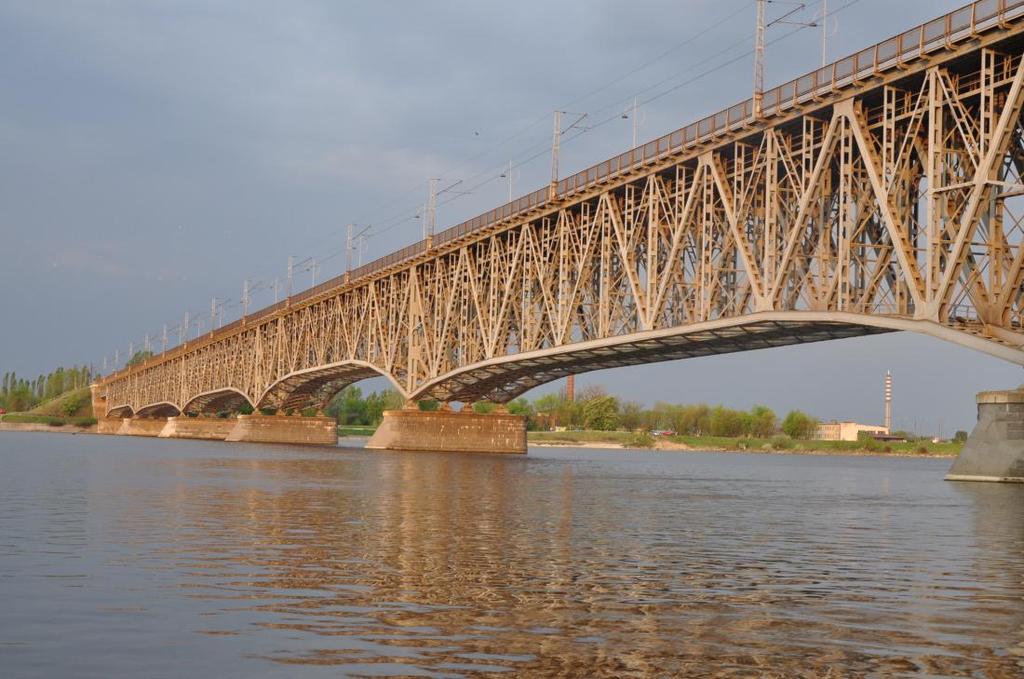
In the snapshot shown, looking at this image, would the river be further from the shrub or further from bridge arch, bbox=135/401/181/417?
the shrub

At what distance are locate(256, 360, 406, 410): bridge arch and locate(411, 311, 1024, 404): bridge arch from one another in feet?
45.2

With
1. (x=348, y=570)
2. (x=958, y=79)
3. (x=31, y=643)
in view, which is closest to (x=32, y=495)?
(x=348, y=570)

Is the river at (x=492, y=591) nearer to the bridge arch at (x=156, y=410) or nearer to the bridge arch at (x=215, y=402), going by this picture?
the bridge arch at (x=215, y=402)

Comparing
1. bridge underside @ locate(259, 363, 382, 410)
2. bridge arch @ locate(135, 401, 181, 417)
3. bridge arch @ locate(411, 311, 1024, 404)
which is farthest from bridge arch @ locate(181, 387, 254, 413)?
bridge arch @ locate(411, 311, 1024, 404)

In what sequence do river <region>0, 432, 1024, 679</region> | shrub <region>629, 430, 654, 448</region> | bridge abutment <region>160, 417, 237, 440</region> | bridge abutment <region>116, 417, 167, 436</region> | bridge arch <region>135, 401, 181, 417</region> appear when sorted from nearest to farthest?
river <region>0, 432, 1024, 679</region> < bridge abutment <region>160, 417, 237, 440</region> < bridge arch <region>135, 401, 181, 417</region> < shrub <region>629, 430, 654, 448</region> < bridge abutment <region>116, 417, 167, 436</region>

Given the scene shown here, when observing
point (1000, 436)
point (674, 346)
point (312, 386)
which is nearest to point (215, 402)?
point (312, 386)

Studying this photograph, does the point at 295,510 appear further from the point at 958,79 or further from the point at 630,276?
the point at 630,276

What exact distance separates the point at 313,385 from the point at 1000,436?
94.0 metres

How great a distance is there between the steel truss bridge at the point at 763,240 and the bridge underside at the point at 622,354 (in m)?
0.25

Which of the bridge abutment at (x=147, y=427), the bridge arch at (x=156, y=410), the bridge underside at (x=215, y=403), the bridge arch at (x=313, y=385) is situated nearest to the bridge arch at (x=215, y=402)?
the bridge underside at (x=215, y=403)

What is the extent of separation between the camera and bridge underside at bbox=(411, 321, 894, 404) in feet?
171

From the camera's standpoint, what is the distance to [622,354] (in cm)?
6925

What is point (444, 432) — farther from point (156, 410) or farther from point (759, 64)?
point (156, 410)

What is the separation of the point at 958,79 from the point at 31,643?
39.8 meters
